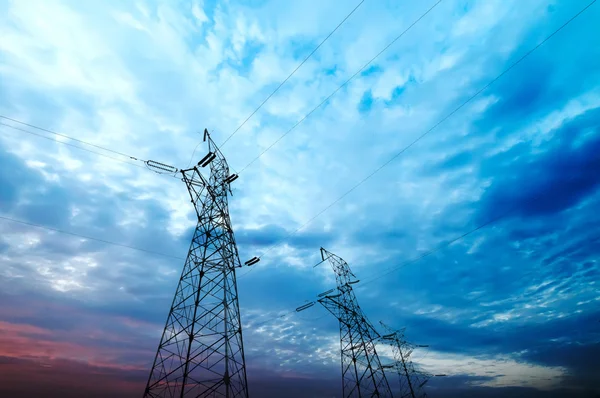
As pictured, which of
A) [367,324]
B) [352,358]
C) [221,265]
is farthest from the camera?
[367,324]

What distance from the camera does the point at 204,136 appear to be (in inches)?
1025

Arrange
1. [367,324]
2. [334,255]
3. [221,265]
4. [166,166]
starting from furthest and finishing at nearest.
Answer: [334,255] < [367,324] < [166,166] < [221,265]

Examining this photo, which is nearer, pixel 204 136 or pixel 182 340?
pixel 182 340

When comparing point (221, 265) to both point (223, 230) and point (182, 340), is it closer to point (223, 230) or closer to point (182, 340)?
point (223, 230)

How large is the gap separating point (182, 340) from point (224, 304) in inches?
126

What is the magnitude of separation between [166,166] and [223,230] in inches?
264

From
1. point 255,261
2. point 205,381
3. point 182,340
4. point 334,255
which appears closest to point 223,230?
point 255,261

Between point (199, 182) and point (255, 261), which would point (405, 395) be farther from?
point (199, 182)

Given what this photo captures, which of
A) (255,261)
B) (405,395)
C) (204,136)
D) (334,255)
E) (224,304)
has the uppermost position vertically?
(204,136)

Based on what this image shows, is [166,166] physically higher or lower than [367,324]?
higher

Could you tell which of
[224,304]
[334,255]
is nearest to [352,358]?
[334,255]

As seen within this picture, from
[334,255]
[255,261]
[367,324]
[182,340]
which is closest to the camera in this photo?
[182,340]

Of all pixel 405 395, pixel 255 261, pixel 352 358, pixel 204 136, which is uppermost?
pixel 204 136

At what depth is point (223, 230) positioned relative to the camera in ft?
74.9
